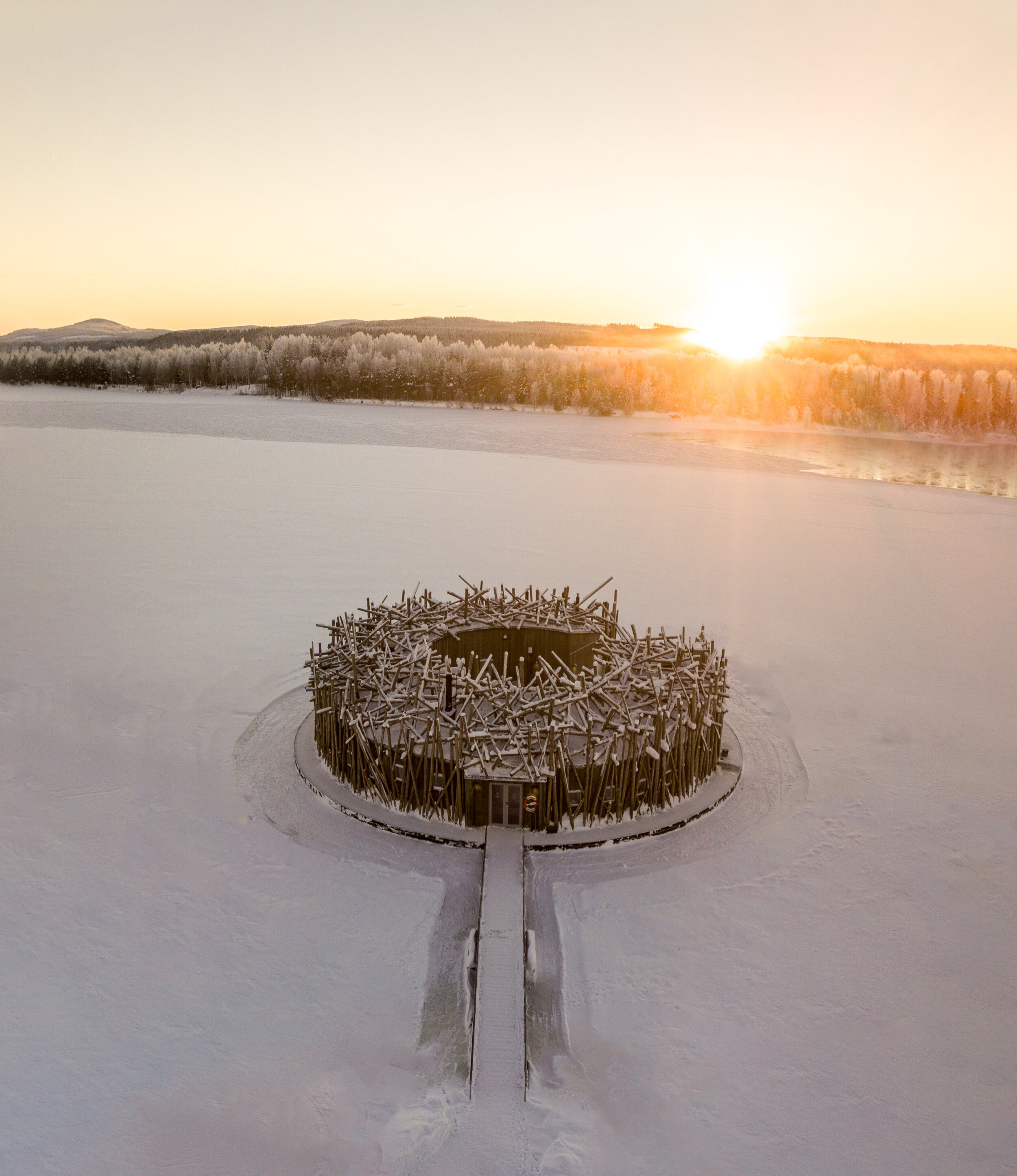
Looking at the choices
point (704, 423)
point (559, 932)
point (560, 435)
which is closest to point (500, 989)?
point (559, 932)

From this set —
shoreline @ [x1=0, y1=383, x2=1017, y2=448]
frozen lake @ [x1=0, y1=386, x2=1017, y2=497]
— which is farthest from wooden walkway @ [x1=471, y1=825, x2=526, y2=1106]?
shoreline @ [x1=0, y1=383, x2=1017, y2=448]

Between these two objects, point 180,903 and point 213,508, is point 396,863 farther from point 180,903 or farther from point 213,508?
point 213,508

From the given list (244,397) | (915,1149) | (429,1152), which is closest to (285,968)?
(429,1152)

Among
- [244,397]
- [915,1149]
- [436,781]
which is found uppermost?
[244,397]

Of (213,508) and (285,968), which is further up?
(213,508)

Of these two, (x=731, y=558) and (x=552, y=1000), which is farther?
(x=731, y=558)

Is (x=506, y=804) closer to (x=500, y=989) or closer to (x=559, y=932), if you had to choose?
(x=559, y=932)

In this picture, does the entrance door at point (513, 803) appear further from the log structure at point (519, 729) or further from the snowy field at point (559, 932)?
the snowy field at point (559, 932)

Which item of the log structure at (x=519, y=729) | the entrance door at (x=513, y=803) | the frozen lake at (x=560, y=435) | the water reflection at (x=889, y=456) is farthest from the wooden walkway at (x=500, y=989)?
the water reflection at (x=889, y=456)
